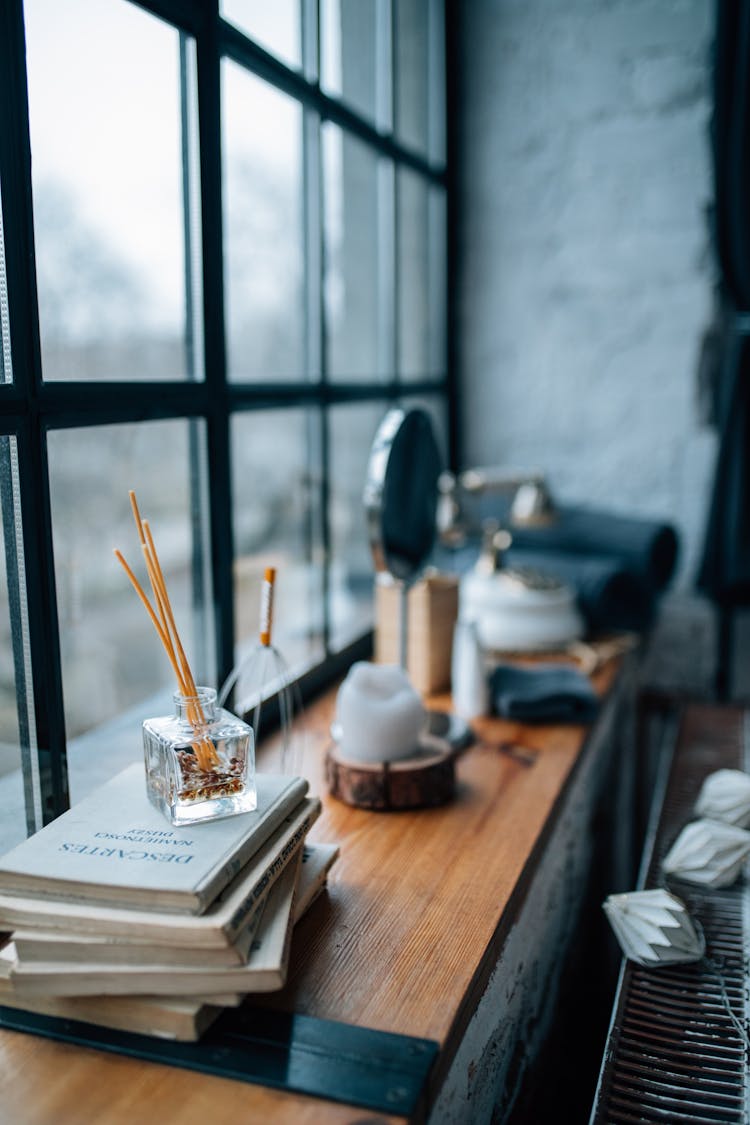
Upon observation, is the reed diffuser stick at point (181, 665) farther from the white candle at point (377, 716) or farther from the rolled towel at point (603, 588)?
the rolled towel at point (603, 588)

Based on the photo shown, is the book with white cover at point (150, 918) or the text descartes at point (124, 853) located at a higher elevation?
the text descartes at point (124, 853)

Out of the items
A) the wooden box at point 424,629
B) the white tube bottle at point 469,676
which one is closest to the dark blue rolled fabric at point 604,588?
the wooden box at point 424,629

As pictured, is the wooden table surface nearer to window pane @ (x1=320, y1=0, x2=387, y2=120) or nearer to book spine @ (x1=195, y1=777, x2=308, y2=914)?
book spine @ (x1=195, y1=777, x2=308, y2=914)

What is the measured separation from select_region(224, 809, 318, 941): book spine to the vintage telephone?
3.03 ft

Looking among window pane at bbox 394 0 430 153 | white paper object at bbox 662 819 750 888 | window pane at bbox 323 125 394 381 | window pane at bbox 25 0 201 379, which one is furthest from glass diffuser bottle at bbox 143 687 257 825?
window pane at bbox 394 0 430 153

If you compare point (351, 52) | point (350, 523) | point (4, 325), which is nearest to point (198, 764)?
point (4, 325)

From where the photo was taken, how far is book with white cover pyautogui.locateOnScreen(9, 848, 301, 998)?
2.85ft

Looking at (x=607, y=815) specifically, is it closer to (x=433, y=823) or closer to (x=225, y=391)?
(x=433, y=823)

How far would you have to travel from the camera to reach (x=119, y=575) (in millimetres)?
2654

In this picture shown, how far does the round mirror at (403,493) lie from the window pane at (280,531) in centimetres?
22

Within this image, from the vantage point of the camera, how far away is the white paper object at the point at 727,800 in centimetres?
143

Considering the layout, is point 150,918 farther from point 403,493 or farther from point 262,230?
point 262,230

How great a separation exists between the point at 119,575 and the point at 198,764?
1711 millimetres

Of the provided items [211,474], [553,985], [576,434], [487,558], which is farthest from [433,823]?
[576,434]
